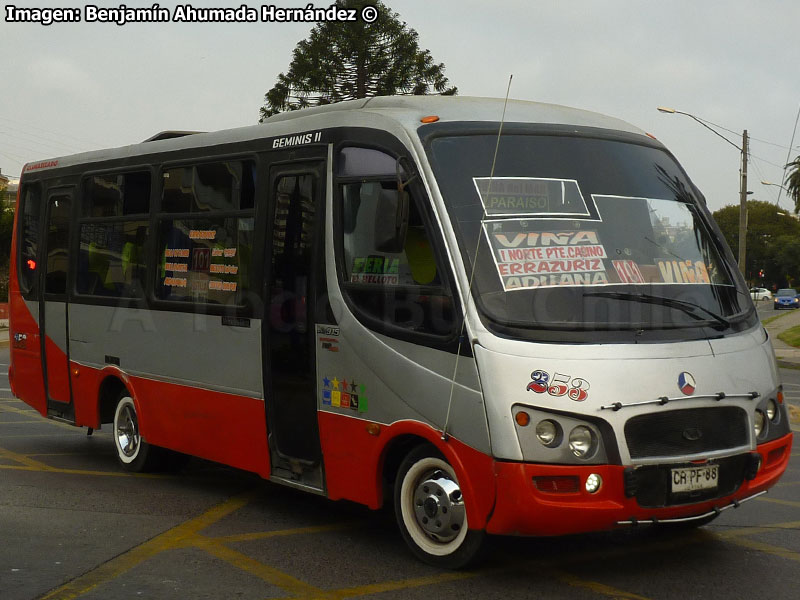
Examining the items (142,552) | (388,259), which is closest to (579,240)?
(388,259)

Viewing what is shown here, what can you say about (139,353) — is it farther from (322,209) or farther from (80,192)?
(322,209)

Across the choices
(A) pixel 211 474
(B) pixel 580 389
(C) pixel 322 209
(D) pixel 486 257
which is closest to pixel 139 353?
(A) pixel 211 474

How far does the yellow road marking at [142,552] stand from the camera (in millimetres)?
5605

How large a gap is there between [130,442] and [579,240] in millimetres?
5103

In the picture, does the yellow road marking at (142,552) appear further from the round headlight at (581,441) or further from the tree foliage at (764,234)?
the tree foliage at (764,234)

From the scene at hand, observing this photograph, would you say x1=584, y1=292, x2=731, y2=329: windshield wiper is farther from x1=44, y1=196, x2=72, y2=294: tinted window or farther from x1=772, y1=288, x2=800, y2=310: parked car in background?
x1=772, y1=288, x2=800, y2=310: parked car in background

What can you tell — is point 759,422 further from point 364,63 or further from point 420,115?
point 364,63

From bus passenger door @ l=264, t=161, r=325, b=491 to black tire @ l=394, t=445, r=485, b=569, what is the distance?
37.6 inches

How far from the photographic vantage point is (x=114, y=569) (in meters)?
6.03

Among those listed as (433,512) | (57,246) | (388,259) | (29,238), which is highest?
(29,238)

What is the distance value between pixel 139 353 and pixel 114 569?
11.3ft

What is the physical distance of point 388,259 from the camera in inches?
256

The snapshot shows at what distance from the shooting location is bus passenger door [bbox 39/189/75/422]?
34.5 feet

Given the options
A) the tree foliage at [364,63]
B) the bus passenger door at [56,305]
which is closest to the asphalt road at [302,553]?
the bus passenger door at [56,305]
